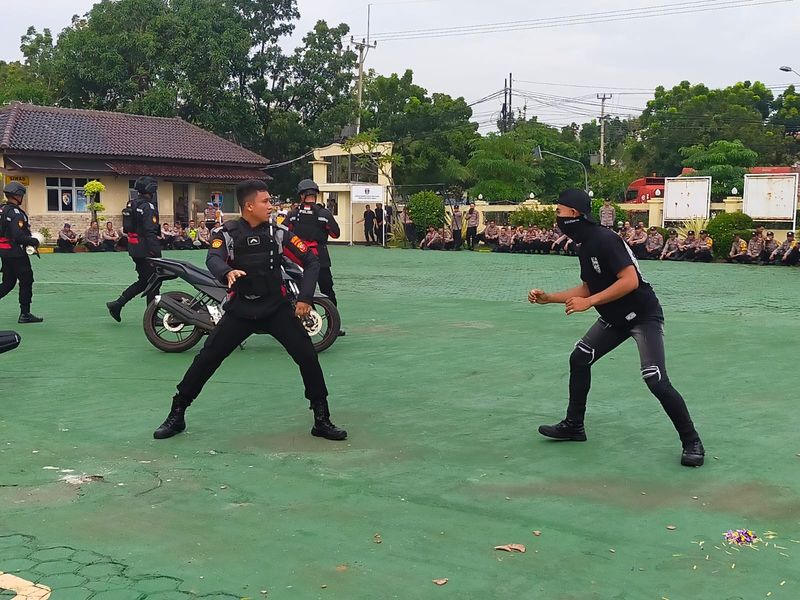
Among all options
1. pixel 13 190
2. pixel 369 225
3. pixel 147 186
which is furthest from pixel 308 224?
pixel 369 225

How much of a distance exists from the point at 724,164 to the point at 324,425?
43675mm

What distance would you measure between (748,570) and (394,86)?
157ft

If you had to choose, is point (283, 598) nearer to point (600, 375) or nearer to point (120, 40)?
point (600, 375)

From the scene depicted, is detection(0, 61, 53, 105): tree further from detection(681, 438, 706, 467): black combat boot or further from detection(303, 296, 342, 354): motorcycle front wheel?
detection(681, 438, 706, 467): black combat boot

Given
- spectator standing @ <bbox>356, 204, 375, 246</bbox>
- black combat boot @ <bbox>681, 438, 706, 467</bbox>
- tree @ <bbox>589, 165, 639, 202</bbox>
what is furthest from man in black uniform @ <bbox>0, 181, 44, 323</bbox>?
tree @ <bbox>589, 165, 639, 202</bbox>

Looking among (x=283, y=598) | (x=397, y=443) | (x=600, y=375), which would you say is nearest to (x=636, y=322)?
(x=397, y=443)

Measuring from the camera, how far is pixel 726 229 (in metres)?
24.6

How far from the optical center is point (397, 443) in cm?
556

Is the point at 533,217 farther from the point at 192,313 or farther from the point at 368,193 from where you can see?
the point at 192,313

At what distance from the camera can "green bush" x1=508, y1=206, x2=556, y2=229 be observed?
1152 inches

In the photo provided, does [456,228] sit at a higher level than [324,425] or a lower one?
higher

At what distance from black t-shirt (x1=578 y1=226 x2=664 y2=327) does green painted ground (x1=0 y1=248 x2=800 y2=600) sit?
0.83 metres

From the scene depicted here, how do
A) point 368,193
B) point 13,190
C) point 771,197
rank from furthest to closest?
1. point 368,193
2. point 771,197
3. point 13,190

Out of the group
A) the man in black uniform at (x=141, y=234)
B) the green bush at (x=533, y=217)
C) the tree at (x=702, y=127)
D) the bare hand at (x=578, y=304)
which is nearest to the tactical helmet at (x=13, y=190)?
the man in black uniform at (x=141, y=234)
